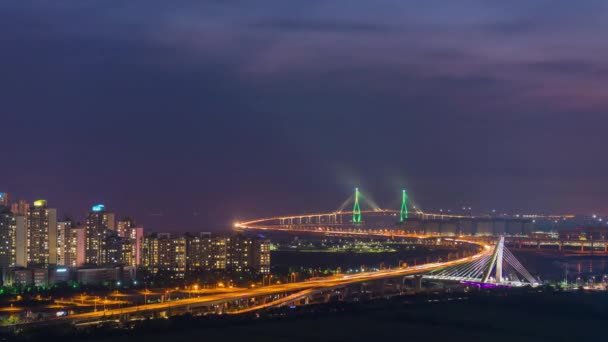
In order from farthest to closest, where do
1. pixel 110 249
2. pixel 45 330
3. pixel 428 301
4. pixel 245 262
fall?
pixel 245 262, pixel 110 249, pixel 428 301, pixel 45 330

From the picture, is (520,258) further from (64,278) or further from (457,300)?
(64,278)

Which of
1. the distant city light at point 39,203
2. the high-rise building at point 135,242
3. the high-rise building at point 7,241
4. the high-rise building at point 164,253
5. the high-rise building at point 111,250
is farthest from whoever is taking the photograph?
the high-rise building at point 164,253

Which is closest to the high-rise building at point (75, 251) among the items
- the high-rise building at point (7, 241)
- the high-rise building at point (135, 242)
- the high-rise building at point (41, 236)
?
the high-rise building at point (41, 236)

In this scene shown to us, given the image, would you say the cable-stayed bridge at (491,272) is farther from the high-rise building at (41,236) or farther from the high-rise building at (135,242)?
the high-rise building at (41,236)

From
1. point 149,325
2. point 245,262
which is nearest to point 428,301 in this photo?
point 149,325

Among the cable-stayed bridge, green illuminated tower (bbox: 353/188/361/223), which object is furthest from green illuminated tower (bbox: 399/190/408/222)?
the cable-stayed bridge

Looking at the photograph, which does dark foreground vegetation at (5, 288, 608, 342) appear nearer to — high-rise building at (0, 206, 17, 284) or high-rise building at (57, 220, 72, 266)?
high-rise building at (0, 206, 17, 284)
